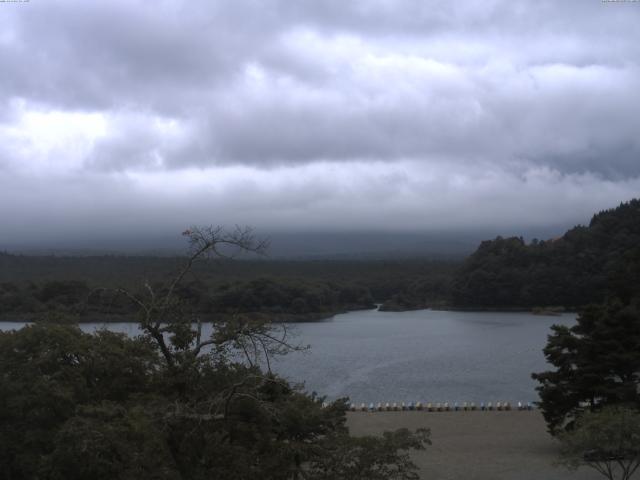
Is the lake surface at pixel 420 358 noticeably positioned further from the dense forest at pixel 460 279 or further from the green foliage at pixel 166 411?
the green foliage at pixel 166 411

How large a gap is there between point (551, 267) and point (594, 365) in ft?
159

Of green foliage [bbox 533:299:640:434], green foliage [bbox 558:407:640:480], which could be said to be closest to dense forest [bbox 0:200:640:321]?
green foliage [bbox 533:299:640:434]

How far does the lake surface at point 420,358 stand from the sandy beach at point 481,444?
11.2 feet

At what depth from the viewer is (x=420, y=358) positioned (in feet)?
127

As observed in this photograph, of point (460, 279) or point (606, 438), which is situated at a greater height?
point (460, 279)

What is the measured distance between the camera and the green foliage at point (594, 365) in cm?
1691

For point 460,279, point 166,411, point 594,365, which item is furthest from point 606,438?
point 460,279

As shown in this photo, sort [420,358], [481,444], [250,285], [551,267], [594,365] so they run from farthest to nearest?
1. [551,267]
2. [250,285]
3. [420,358]
4. [481,444]
5. [594,365]

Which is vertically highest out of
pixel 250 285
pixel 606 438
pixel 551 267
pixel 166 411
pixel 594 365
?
pixel 551 267

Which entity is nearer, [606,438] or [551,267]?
[606,438]

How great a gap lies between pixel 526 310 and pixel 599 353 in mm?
49186

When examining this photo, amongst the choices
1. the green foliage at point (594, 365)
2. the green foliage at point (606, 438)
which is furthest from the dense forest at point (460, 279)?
the green foliage at point (606, 438)

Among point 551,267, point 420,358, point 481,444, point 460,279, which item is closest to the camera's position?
point 481,444

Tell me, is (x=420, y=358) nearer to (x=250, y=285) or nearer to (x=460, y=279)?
(x=250, y=285)
